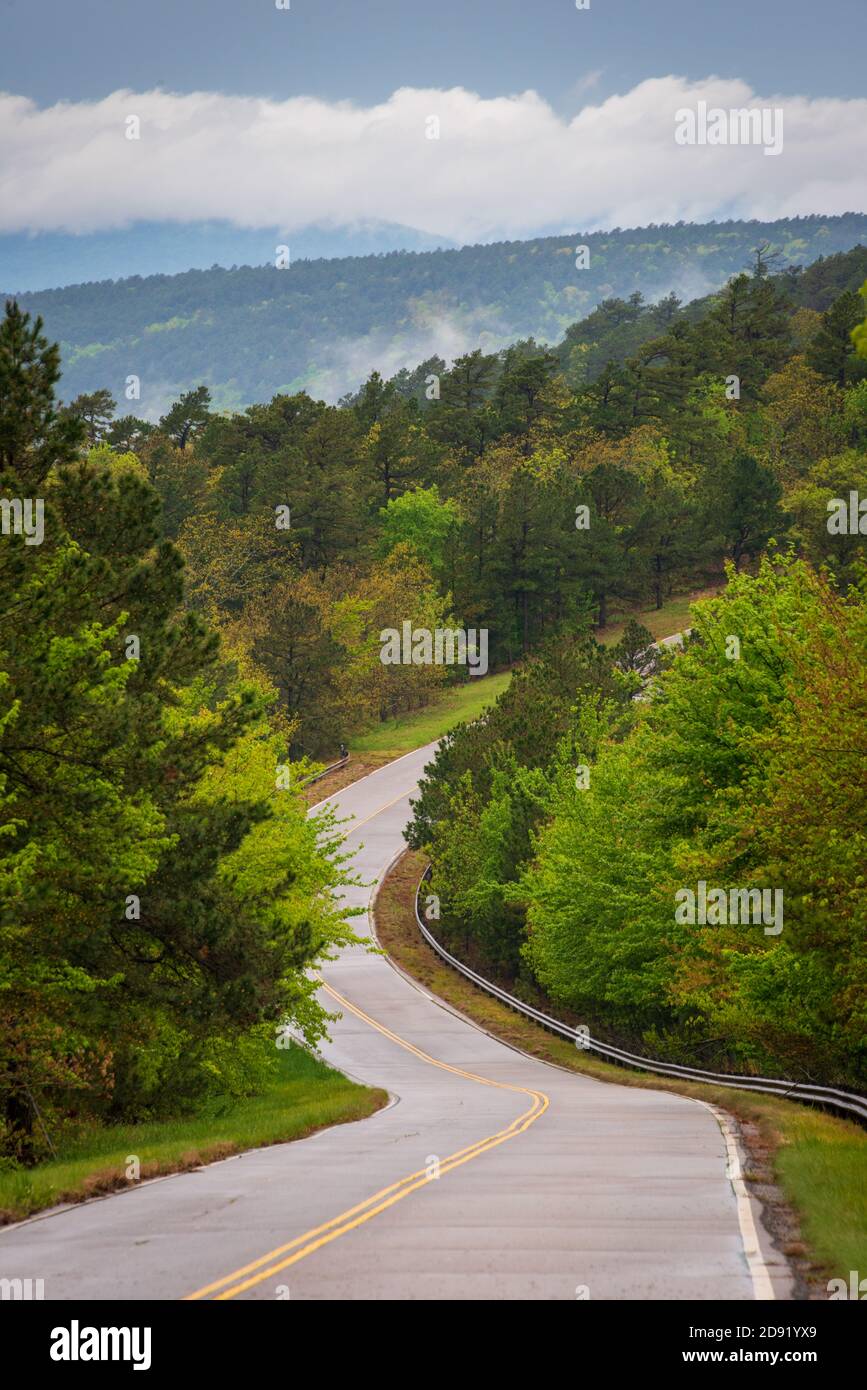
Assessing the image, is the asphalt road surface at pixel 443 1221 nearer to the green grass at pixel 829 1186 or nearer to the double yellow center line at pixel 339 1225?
the double yellow center line at pixel 339 1225

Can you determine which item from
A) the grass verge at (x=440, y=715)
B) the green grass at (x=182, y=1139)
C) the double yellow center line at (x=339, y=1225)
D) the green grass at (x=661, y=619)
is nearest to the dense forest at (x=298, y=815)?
the green grass at (x=182, y=1139)

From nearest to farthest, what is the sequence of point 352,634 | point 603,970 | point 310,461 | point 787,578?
point 787,578, point 603,970, point 352,634, point 310,461

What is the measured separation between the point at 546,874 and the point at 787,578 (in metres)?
15.2

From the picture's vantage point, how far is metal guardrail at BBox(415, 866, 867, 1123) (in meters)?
25.1

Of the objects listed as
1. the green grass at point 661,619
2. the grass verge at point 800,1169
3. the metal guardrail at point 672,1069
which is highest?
the green grass at point 661,619

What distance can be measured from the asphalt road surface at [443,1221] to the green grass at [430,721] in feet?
222

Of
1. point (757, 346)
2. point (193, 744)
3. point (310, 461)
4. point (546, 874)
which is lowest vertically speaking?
point (546, 874)

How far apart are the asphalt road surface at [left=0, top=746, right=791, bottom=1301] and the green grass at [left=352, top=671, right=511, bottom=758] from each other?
67.5 m

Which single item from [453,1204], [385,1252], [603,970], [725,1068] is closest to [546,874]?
[603,970]

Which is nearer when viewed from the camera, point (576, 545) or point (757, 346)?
point (576, 545)

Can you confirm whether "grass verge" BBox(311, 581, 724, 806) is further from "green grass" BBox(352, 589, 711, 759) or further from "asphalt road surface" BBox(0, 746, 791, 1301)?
"asphalt road surface" BBox(0, 746, 791, 1301)

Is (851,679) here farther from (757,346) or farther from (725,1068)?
(757,346)

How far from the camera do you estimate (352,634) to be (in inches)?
3912

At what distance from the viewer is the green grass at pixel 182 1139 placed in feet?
57.4
